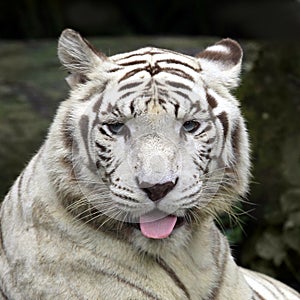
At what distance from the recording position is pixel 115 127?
318 centimetres

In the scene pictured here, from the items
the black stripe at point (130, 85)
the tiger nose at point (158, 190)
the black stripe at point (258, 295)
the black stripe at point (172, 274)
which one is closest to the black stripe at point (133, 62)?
the black stripe at point (130, 85)

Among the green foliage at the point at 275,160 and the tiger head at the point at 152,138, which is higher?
the tiger head at the point at 152,138

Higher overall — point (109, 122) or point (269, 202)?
point (109, 122)

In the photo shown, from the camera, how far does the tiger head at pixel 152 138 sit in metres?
3.09

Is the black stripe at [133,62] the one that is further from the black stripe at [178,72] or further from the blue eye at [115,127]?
the blue eye at [115,127]

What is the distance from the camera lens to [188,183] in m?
3.12

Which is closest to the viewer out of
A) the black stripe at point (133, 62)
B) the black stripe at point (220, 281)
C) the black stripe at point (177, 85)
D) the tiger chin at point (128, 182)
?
the tiger chin at point (128, 182)

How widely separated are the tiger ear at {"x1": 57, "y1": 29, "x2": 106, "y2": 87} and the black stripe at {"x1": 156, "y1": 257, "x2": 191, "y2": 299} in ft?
2.17

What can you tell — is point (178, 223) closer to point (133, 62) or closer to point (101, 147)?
point (101, 147)

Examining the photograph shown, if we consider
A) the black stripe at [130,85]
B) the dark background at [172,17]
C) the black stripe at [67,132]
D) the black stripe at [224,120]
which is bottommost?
the dark background at [172,17]

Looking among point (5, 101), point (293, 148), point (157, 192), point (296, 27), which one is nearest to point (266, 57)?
point (293, 148)

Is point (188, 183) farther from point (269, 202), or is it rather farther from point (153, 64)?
point (269, 202)

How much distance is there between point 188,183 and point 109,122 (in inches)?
12.6

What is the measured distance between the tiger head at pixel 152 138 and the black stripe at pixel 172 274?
103 mm
